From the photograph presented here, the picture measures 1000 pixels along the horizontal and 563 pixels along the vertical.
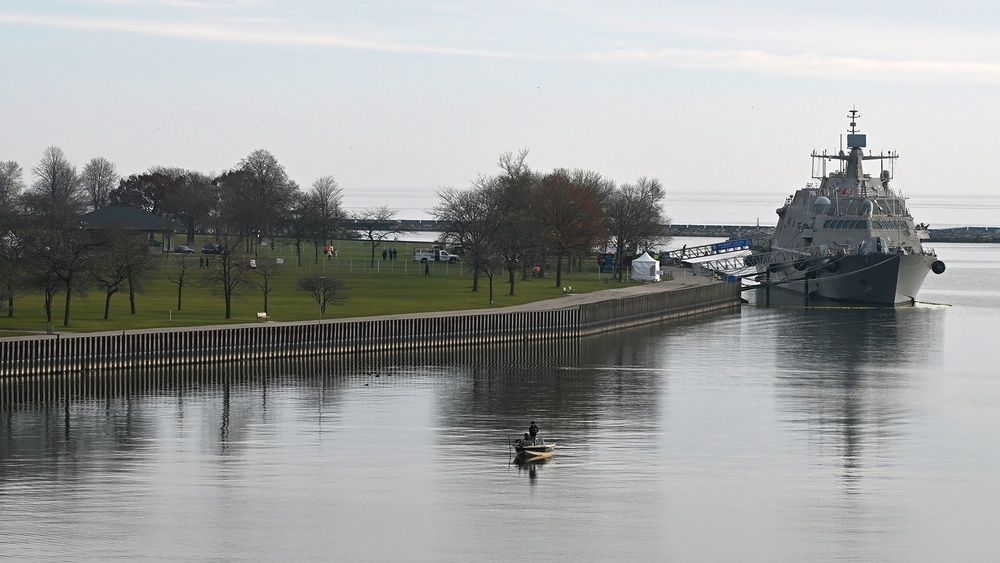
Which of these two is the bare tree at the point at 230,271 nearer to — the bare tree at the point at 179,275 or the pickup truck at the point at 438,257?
the bare tree at the point at 179,275

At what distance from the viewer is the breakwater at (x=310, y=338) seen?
198ft

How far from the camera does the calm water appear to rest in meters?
36.2

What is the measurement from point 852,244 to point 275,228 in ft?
214

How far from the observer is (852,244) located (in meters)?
121

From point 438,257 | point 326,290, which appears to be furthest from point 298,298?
point 438,257

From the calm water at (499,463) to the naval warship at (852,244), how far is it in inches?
1775

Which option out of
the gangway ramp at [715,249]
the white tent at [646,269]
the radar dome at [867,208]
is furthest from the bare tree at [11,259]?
the gangway ramp at [715,249]

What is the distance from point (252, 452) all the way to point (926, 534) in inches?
833

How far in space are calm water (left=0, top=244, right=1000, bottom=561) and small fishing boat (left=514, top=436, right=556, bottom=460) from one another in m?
0.83

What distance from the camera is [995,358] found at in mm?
80750

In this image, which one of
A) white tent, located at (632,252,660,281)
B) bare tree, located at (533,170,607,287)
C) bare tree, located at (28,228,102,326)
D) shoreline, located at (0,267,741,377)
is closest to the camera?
shoreline, located at (0,267,741,377)

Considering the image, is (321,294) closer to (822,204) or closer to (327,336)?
(327,336)

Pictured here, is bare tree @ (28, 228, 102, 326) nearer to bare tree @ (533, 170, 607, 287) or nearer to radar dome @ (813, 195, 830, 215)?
bare tree @ (533, 170, 607, 287)

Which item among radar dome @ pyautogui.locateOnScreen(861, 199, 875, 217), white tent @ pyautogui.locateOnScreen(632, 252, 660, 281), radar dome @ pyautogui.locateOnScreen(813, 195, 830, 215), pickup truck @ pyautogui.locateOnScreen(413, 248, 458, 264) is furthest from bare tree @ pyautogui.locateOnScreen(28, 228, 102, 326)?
radar dome @ pyautogui.locateOnScreen(813, 195, 830, 215)
